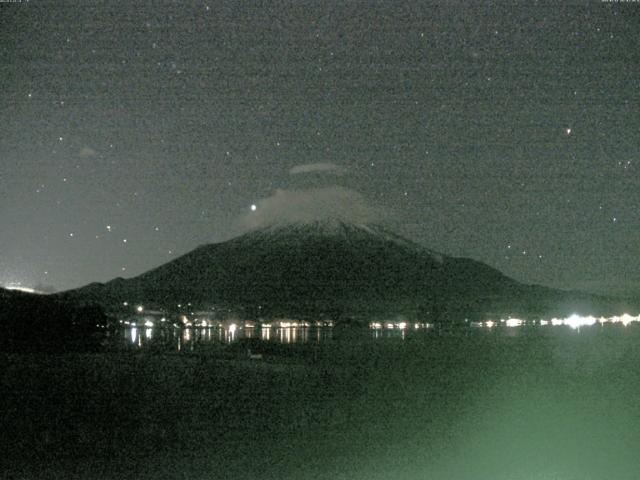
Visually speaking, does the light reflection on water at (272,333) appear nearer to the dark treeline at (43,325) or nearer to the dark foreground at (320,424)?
the dark treeline at (43,325)

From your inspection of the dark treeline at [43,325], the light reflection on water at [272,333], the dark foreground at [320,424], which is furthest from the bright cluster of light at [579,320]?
the dark foreground at [320,424]

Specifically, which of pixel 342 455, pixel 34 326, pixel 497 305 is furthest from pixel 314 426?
pixel 497 305

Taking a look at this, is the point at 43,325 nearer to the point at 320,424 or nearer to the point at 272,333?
the point at 320,424

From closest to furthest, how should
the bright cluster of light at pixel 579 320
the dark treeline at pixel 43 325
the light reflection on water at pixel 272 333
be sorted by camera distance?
the dark treeline at pixel 43 325 < the light reflection on water at pixel 272 333 < the bright cluster of light at pixel 579 320

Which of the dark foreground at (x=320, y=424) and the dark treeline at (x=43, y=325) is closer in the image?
the dark foreground at (x=320, y=424)

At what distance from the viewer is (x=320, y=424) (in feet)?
56.8

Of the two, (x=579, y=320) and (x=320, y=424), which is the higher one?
(x=579, y=320)

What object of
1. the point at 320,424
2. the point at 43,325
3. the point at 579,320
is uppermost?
the point at 579,320

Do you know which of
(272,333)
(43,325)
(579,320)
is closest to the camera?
(43,325)

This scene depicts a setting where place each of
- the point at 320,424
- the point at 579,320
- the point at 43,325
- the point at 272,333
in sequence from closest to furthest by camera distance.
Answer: the point at 320,424 → the point at 43,325 → the point at 272,333 → the point at 579,320

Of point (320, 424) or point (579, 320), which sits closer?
point (320, 424)

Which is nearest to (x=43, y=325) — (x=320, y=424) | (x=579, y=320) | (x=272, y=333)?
(x=320, y=424)

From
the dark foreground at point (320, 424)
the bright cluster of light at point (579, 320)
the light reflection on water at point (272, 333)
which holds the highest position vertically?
the bright cluster of light at point (579, 320)

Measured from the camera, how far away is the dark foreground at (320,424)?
41.5 ft
